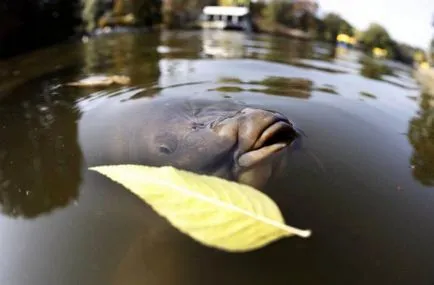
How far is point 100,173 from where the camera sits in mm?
1783

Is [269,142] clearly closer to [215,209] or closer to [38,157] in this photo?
[215,209]

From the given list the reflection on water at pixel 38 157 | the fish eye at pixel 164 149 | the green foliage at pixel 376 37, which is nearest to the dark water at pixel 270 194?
the reflection on water at pixel 38 157

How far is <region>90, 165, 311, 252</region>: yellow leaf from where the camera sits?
4.22ft

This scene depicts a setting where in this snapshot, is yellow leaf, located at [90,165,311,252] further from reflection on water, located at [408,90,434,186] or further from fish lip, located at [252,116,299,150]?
reflection on water, located at [408,90,434,186]

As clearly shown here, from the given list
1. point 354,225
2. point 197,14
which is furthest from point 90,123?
point 197,14

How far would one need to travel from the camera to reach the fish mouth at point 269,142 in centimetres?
177

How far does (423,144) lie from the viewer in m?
2.52

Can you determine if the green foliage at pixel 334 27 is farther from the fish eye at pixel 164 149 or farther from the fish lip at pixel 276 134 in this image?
the fish eye at pixel 164 149

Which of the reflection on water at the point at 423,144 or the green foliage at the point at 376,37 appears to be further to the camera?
the green foliage at the point at 376,37

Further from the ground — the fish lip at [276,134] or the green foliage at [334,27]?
the fish lip at [276,134]


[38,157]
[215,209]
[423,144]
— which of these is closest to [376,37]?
[423,144]

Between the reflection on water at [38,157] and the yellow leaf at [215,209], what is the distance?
44 cm

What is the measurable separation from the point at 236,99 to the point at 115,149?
105cm

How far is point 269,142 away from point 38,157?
1.08 m
